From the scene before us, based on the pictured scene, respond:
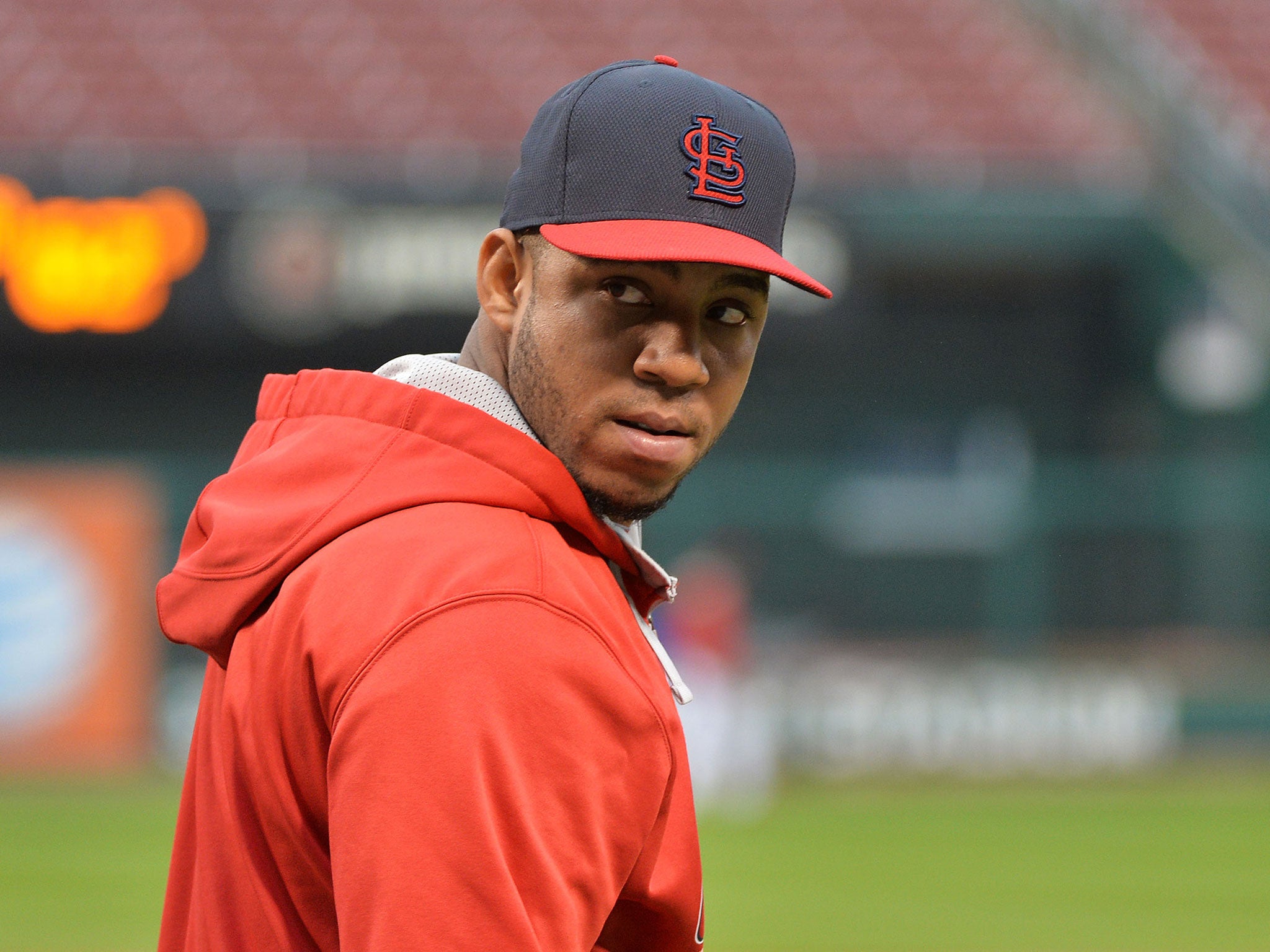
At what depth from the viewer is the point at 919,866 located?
838 cm

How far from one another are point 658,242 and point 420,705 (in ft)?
1.40

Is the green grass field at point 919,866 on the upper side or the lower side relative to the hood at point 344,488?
lower

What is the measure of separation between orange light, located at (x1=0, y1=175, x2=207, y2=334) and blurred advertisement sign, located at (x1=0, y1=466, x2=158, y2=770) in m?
1.14

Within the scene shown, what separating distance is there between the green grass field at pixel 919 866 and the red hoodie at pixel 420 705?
221 inches

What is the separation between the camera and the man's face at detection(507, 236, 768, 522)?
1358mm

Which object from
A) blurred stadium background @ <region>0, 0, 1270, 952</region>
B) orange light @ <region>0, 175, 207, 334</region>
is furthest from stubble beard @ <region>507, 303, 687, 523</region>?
orange light @ <region>0, 175, 207, 334</region>

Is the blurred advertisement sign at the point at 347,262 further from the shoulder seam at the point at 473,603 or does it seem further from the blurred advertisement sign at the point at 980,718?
the shoulder seam at the point at 473,603

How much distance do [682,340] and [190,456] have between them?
12.2 meters

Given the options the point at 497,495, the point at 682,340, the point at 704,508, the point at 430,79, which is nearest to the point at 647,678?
the point at 497,495

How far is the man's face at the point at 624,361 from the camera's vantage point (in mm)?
1358

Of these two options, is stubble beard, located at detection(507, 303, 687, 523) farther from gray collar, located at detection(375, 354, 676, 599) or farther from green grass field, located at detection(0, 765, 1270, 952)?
green grass field, located at detection(0, 765, 1270, 952)

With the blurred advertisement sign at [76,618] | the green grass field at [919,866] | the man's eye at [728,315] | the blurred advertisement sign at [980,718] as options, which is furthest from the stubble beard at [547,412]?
the blurred advertisement sign at [76,618]

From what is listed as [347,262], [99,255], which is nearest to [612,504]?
[347,262]

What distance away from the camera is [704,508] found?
1213cm
